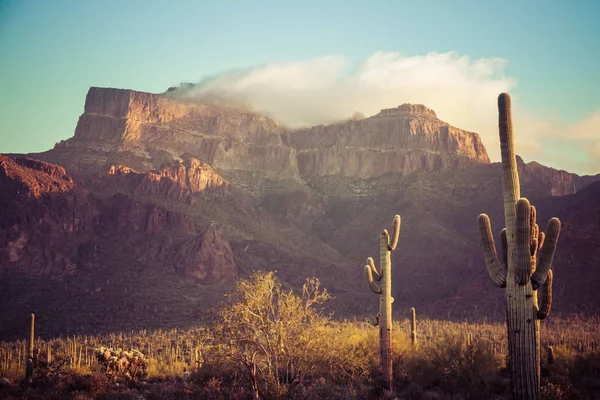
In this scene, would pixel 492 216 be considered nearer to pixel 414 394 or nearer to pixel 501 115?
pixel 414 394

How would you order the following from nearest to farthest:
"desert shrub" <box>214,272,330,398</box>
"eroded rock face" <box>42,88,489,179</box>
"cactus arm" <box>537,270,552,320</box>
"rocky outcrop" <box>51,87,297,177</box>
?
"cactus arm" <box>537,270,552,320</box>
"desert shrub" <box>214,272,330,398</box>
"rocky outcrop" <box>51,87,297,177</box>
"eroded rock face" <box>42,88,489,179</box>

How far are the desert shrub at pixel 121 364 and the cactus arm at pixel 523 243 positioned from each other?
2067 cm

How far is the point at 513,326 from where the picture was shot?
1375cm

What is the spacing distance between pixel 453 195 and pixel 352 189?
99.3ft

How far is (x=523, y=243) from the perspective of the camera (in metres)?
13.6

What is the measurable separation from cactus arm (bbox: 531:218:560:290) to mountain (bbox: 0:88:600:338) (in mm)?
53864

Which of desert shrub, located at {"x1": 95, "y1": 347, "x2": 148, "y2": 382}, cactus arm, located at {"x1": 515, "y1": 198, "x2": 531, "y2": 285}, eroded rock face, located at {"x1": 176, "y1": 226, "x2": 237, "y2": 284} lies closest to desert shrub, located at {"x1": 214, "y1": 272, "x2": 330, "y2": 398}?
desert shrub, located at {"x1": 95, "y1": 347, "x2": 148, "y2": 382}

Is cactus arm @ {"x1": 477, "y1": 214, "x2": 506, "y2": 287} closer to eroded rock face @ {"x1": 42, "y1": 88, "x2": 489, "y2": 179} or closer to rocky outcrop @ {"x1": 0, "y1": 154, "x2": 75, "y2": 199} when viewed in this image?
rocky outcrop @ {"x1": 0, "y1": 154, "x2": 75, "y2": 199}

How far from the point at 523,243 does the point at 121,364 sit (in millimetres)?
21289

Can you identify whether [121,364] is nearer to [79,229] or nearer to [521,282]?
[521,282]

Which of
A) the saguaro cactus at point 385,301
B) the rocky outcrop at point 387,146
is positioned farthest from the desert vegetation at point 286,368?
the rocky outcrop at point 387,146

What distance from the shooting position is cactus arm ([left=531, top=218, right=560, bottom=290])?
1384 cm

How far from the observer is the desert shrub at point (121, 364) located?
2645cm

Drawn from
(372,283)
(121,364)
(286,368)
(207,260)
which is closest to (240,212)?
(207,260)
